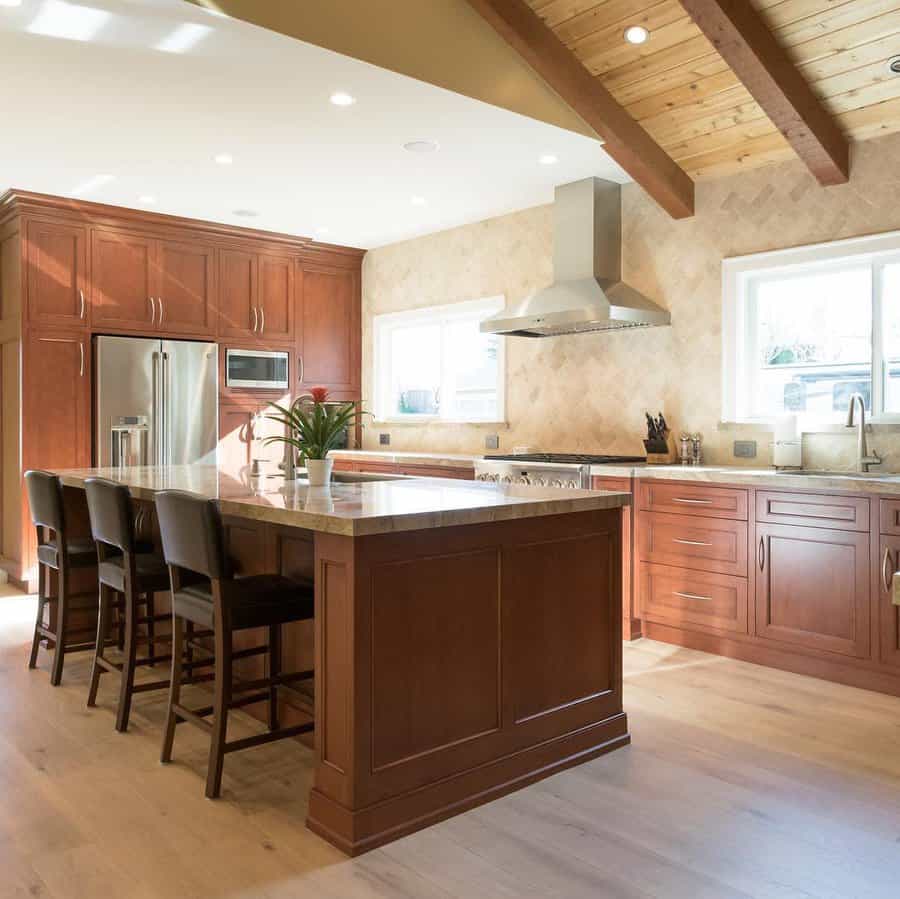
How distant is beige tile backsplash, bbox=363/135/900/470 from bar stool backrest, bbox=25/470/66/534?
10.6 feet

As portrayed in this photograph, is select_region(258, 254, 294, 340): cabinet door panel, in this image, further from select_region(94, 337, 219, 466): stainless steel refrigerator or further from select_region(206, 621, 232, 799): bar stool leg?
select_region(206, 621, 232, 799): bar stool leg

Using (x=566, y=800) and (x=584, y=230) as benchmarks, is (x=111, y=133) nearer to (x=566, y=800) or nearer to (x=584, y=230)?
(x=584, y=230)

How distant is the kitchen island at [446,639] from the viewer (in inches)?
88.7

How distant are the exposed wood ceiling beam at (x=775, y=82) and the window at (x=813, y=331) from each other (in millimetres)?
452

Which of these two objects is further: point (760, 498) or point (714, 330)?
point (714, 330)

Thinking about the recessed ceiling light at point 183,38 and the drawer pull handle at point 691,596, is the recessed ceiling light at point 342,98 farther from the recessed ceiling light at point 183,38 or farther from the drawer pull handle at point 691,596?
the drawer pull handle at point 691,596

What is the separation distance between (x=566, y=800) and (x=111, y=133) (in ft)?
12.8

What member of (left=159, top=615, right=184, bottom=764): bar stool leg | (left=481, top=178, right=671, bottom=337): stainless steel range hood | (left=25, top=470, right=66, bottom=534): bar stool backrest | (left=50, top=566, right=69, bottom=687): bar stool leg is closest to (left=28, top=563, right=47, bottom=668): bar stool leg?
(left=50, top=566, right=69, bottom=687): bar stool leg

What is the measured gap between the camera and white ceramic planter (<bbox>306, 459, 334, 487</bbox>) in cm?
327

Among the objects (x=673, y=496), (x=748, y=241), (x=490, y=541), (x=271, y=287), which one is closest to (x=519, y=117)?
(x=748, y=241)

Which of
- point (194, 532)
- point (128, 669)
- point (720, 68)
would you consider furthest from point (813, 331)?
point (128, 669)

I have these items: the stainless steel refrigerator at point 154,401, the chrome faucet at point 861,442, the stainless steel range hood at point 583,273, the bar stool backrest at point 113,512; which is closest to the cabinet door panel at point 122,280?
the stainless steel refrigerator at point 154,401

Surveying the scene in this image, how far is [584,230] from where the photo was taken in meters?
5.14

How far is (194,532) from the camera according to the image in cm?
255
